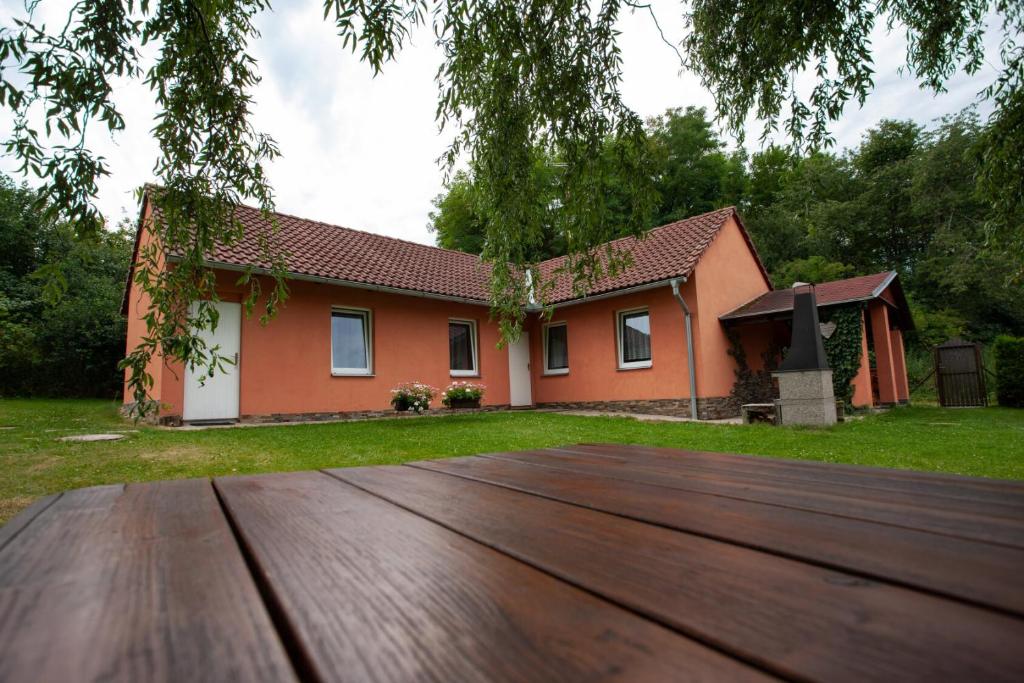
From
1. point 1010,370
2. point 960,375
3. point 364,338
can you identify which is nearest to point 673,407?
point 364,338

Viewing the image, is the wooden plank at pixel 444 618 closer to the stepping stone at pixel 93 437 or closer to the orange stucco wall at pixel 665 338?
the stepping stone at pixel 93 437

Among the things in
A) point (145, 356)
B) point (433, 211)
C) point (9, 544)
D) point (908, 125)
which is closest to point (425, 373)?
point (145, 356)

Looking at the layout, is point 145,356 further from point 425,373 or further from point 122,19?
point 425,373

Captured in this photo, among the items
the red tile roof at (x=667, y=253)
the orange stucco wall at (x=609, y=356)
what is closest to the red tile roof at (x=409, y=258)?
the red tile roof at (x=667, y=253)

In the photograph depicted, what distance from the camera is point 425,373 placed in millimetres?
11109

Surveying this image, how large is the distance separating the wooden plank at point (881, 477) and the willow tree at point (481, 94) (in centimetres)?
211

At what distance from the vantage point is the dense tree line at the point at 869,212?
63.9ft

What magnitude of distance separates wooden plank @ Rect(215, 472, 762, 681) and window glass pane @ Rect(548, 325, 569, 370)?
1183 centimetres

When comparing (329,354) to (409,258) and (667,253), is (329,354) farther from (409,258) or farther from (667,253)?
(667,253)

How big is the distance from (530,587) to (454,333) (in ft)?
37.6

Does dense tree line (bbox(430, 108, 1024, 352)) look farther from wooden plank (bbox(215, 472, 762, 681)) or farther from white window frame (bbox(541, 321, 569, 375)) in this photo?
wooden plank (bbox(215, 472, 762, 681))

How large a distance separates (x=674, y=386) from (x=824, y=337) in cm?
314

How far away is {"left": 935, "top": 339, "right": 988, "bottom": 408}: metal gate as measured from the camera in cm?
1380

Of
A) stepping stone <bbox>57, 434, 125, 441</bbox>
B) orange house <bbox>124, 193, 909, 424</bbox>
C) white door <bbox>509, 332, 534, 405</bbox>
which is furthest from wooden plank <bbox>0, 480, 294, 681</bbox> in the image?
white door <bbox>509, 332, 534, 405</bbox>
